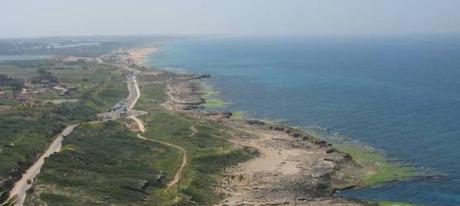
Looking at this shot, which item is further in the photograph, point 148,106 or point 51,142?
point 148,106

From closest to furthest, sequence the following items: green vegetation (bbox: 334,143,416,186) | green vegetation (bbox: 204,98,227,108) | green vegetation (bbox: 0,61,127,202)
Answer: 1. green vegetation (bbox: 0,61,127,202)
2. green vegetation (bbox: 334,143,416,186)
3. green vegetation (bbox: 204,98,227,108)

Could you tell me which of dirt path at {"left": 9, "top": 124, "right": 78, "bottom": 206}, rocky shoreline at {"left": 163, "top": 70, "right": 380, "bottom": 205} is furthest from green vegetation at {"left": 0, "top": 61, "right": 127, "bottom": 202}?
rocky shoreline at {"left": 163, "top": 70, "right": 380, "bottom": 205}

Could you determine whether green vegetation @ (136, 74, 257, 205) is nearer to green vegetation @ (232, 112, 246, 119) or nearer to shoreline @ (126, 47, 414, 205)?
shoreline @ (126, 47, 414, 205)

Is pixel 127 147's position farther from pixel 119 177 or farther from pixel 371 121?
pixel 371 121

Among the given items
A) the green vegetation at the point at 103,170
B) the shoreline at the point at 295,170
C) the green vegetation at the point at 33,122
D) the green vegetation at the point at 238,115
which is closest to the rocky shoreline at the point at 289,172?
the shoreline at the point at 295,170

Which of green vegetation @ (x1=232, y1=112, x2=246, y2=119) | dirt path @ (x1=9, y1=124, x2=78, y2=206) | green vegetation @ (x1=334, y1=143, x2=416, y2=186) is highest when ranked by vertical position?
dirt path @ (x1=9, y1=124, x2=78, y2=206)

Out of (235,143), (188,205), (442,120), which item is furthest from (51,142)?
(442,120)
